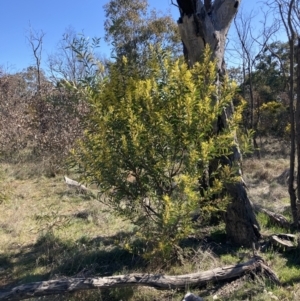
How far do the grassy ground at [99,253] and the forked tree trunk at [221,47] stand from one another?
0.91ft

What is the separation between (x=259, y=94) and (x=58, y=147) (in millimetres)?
14901

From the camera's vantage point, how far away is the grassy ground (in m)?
4.12

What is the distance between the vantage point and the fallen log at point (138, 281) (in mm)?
3789

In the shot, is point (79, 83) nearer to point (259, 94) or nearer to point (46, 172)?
point (46, 172)

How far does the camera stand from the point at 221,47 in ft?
17.7

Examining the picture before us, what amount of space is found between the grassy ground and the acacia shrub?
60 centimetres

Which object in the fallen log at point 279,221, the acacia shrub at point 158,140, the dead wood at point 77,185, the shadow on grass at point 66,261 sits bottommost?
the shadow on grass at point 66,261

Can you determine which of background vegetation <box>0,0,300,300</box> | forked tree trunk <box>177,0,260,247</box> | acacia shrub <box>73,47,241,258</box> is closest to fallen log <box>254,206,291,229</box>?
background vegetation <box>0,0,300,300</box>

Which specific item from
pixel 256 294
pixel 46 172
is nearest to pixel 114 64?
pixel 256 294

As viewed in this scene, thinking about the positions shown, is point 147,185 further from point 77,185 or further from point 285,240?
point 77,185

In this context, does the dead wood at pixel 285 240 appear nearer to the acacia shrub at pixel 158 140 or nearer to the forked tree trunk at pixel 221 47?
the forked tree trunk at pixel 221 47

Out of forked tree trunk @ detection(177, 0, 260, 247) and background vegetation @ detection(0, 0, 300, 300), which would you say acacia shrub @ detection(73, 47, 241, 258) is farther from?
forked tree trunk @ detection(177, 0, 260, 247)

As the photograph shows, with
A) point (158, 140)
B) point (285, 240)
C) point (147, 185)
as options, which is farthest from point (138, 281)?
point (285, 240)

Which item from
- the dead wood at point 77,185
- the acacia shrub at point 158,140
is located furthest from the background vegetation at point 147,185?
the dead wood at point 77,185
